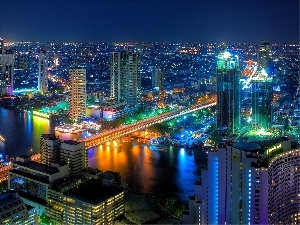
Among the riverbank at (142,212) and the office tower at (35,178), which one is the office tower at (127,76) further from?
the riverbank at (142,212)

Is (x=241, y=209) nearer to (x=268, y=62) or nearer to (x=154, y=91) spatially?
(x=268, y=62)

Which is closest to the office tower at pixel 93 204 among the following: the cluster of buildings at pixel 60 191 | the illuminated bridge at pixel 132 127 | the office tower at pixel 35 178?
the cluster of buildings at pixel 60 191

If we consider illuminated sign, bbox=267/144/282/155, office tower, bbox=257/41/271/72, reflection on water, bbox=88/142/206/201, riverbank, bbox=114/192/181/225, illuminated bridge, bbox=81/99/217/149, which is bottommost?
riverbank, bbox=114/192/181/225

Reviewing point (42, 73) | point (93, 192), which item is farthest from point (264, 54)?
point (93, 192)

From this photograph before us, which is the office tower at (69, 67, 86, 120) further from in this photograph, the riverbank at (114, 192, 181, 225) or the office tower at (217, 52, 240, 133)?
the riverbank at (114, 192, 181, 225)

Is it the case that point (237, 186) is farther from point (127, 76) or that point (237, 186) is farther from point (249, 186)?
point (127, 76)

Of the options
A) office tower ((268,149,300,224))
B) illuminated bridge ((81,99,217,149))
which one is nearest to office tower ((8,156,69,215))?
illuminated bridge ((81,99,217,149))
